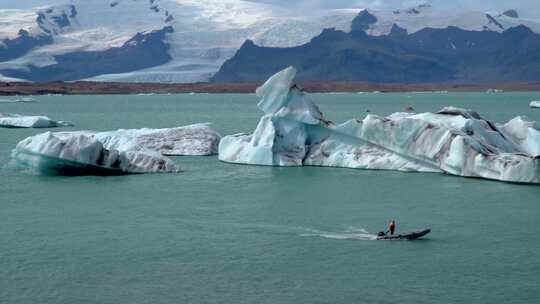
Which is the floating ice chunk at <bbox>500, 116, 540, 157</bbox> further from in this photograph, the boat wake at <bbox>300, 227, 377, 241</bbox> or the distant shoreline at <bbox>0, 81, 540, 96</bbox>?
the distant shoreline at <bbox>0, 81, 540, 96</bbox>

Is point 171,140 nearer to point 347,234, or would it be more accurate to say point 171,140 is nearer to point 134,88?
point 347,234

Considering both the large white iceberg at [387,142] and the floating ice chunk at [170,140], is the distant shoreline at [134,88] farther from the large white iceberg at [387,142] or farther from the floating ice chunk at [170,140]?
the large white iceberg at [387,142]

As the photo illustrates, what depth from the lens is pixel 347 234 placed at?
20484mm

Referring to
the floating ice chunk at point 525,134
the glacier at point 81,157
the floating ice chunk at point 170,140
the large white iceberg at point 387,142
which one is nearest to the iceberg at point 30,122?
the floating ice chunk at point 170,140

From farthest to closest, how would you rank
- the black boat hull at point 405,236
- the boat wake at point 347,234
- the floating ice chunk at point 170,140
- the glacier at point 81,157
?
the floating ice chunk at point 170,140, the glacier at point 81,157, the boat wake at point 347,234, the black boat hull at point 405,236

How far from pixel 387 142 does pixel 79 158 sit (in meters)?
9.06

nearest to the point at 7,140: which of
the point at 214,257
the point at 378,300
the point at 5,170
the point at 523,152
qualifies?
the point at 5,170

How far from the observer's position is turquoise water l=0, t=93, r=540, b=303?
16.4 meters

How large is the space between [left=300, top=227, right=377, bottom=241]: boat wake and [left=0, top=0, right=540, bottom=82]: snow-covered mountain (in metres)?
128

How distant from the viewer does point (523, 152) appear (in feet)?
94.1

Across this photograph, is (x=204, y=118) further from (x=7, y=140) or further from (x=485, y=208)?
(x=485, y=208)

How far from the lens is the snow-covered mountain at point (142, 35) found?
529ft

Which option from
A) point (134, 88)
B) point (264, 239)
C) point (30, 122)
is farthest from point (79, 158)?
point (134, 88)

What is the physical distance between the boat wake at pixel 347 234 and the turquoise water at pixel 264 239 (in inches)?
1.0
